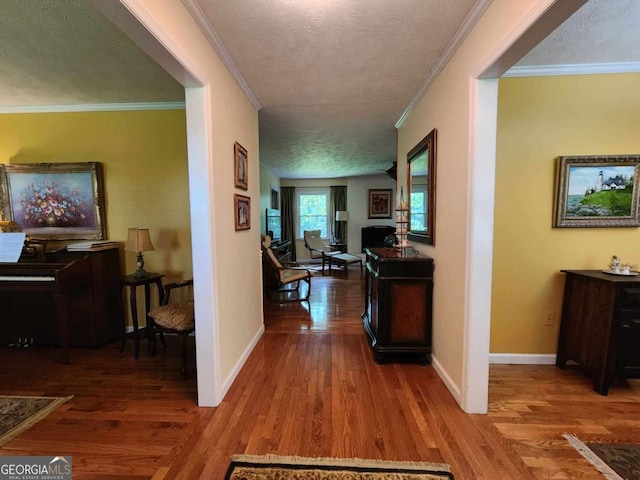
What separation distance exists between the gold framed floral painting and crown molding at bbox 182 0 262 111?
73.0 inches

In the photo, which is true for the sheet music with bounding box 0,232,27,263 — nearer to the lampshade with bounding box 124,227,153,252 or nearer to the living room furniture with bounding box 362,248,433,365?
the lampshade with bounding box 124,227,153,252

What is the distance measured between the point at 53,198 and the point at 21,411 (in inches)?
82.7

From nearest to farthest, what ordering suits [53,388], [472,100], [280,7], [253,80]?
[280,7] < [472,100] < [53,388] < [253,80]

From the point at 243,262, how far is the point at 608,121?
3.32m

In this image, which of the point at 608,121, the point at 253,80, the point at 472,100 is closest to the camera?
the point at 472,100

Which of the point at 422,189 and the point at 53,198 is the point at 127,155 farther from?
the point at 422,189

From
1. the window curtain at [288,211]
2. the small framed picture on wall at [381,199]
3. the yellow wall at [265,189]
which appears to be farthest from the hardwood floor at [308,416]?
the small framed picture on wall at [381,199]

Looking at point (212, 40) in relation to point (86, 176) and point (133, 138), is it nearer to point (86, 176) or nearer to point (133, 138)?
point (133, 138)

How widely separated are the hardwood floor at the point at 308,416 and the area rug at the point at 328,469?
6 cm

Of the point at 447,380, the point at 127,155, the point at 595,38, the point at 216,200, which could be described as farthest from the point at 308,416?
the point at 595,38

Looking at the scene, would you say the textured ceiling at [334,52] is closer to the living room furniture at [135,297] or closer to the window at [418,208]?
the window at [418,208]

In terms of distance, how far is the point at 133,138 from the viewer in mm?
2887

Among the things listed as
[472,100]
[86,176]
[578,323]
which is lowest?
[578,323]

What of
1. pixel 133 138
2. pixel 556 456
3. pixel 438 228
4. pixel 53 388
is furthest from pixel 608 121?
pixel 53 388
